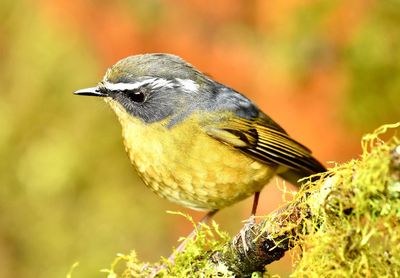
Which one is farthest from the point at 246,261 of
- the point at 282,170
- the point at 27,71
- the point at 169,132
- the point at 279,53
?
the point at 27,71

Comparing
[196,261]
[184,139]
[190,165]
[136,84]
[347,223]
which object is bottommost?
[196,261]

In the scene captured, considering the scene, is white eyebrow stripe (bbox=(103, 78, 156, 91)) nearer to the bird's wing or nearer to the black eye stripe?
the black eye stripe

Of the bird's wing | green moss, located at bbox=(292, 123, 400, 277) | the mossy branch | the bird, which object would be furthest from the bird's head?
green moss, located at bbox=(292, 123, 400, 277)

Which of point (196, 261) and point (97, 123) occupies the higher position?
point (97, 123)

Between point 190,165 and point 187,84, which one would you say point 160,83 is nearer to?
point 187,84

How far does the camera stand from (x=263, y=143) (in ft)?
13.2

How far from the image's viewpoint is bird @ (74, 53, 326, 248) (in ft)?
12.0

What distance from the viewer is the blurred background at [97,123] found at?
20.6 feet

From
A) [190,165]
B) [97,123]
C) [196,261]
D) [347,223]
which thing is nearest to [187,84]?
[190,165]

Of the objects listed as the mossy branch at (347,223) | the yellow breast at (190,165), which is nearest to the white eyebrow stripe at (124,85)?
the yellow breast at (190,165)

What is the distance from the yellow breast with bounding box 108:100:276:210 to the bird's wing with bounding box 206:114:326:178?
51 mm

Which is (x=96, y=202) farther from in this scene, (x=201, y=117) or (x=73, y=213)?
(x=201, y=117)

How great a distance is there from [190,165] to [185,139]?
0.15 metres

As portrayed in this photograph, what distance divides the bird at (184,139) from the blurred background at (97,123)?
2.25m
